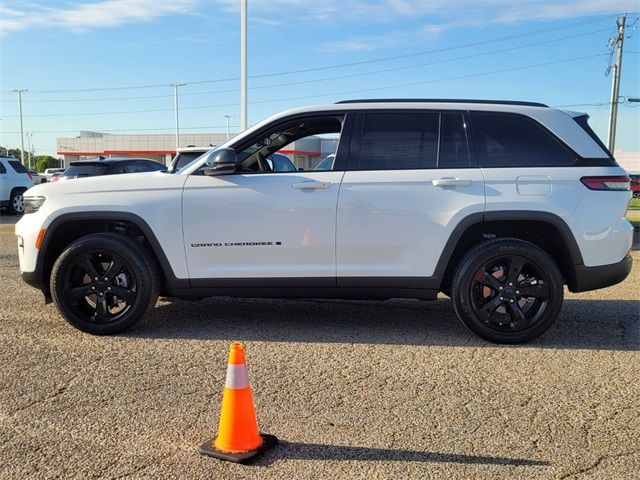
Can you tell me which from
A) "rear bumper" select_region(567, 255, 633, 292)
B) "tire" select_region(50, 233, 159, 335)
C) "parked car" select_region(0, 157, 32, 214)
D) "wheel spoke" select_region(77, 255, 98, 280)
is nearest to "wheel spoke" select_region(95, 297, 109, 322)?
"tire" select_region(50, 233, 159, 335)

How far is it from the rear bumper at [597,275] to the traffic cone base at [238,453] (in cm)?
303

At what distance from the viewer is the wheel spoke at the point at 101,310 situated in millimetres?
5176

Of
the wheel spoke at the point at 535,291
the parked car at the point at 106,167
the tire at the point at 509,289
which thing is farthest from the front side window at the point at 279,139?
the parked car at the point at 106,167

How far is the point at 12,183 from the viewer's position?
695 inches

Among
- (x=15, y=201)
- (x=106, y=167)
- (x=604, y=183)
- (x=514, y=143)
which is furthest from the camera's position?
(x=15, y=201)

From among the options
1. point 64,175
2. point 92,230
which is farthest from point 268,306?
point 64,175

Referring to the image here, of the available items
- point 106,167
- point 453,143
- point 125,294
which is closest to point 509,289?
point 453,143

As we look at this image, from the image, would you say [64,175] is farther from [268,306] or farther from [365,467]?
[365,467]

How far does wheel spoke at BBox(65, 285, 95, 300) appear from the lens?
517 cm

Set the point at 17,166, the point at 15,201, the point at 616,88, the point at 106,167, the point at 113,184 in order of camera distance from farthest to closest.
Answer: the point at 616,88 → the point at 17,166 → the point at 15,201 → the point at 106,167 → the point at 113,184

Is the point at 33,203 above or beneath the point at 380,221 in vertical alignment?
above

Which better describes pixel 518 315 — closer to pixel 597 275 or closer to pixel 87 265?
pixel 597 275

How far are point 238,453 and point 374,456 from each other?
2.25 feet

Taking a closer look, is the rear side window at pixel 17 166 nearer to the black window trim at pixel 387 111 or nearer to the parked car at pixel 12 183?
the parked car at pixel 12 183
